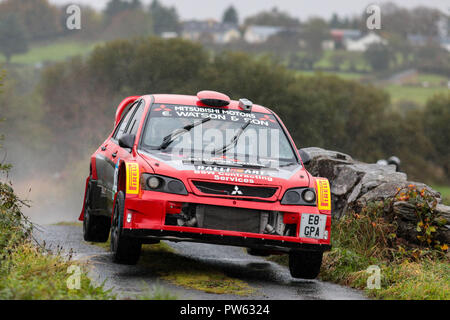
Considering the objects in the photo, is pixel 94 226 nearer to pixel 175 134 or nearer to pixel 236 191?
pixel 175 134

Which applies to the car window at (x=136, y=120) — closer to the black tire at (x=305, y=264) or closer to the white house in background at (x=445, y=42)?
the black tire at (x=305, y=264)

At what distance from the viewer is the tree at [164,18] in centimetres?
A: 10481

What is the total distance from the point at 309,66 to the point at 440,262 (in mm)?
80449

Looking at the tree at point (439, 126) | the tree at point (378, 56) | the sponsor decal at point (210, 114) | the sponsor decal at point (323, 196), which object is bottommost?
the tree at point (439, 126)

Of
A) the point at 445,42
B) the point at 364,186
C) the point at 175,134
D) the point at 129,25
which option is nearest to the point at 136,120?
the point at 175,134

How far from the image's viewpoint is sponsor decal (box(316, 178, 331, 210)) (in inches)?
336

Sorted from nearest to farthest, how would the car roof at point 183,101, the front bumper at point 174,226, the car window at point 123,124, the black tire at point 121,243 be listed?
the front bumper at point 174,226
the black tire at point 121,243
the car roof at point 183,101
the car window at point 123,124

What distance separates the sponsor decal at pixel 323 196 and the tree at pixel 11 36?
88.3 meters

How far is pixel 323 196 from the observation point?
8609 millimetres

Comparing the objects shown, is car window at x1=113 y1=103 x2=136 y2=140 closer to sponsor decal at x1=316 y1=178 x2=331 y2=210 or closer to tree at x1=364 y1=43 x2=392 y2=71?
sponsor decal at x1=316 y1=178 x2=331 y2=210

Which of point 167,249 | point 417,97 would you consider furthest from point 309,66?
point 167,249

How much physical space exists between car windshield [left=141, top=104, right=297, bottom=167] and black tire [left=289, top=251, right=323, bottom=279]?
40.2 inches
